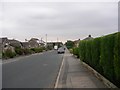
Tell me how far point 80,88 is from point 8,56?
42958 mm

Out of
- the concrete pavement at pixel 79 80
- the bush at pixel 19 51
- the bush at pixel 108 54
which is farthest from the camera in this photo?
the bush at pixel 19 51

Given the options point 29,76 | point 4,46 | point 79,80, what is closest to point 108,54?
point 79,80

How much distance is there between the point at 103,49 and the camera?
40.7ft

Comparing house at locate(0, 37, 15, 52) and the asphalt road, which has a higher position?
house at locate(0, 37, 15, 52)

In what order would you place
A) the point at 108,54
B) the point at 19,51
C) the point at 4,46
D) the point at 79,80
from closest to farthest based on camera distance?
1. the point at 108,54
2. the point at 79,80
3. the point at 19,51
4. the point at 4,46

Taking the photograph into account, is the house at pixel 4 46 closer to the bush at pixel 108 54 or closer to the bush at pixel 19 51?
the bush at pixel 19 51

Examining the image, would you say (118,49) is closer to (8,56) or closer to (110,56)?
(110,56)

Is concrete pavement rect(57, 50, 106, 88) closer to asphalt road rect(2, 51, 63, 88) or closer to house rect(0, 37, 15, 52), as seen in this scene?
asphalt road rect(2, 51, 63, 88)

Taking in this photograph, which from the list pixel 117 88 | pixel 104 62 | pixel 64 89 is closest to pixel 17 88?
pixel 64 89

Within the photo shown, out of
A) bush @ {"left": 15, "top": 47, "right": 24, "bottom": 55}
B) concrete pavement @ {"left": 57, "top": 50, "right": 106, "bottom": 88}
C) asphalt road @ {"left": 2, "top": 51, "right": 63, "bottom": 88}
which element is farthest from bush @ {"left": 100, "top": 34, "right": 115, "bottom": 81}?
bush @ {"left": 15, "top": 47, "right": 24, "bottom": 55}

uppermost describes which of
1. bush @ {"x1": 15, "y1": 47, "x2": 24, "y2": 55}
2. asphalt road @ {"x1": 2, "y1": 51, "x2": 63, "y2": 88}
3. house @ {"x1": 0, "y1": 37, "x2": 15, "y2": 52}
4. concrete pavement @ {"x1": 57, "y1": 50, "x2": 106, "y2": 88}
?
house @ {"x1": 0, "y1": 37, "x2": 15, "y2": 52}

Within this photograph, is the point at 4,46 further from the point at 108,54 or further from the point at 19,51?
the point at 108,54

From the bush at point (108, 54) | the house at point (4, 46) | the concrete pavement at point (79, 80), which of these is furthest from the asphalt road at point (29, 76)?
the house at point (4, 46)

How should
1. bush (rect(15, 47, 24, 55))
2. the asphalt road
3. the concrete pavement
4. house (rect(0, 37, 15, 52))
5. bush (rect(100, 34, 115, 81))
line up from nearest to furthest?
bush (rect(100, 34, 115, 81)) → the concrete pavement → the asphalt road → house (rect(0, 37, 15, 52)) → bush (rect(15, 47, 24, 55))
